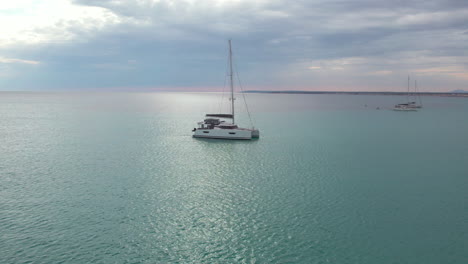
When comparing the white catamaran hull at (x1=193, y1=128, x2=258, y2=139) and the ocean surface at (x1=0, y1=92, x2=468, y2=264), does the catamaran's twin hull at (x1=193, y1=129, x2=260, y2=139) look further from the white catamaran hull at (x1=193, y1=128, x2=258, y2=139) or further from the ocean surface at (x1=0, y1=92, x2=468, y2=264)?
the ocean surface at (x1=0, y1=92, x2=468, y2=264)

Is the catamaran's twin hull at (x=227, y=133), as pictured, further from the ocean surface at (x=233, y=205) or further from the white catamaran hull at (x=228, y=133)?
the ocean surface at (x=233, y=205)

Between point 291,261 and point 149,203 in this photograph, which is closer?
point 291,261

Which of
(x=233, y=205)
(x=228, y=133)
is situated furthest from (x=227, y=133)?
(x=233, y=205)

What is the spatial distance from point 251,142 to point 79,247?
36.1 m

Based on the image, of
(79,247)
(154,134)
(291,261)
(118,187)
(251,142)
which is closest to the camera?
(291,261)

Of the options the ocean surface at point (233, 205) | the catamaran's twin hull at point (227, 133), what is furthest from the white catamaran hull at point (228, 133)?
the ocean surface at point (233, 205)

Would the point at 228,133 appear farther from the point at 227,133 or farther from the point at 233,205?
the point at 233,205

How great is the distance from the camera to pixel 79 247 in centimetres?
1702

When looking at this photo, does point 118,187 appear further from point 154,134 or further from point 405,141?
point 405,141

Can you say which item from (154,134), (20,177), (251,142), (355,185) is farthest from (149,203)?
(154,134)

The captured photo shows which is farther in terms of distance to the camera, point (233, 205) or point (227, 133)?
point (227, 133)

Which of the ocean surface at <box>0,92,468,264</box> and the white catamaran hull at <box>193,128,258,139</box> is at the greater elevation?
the white catamaran hull at <box>193,128,258,139</box>

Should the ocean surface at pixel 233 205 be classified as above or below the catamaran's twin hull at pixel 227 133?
below

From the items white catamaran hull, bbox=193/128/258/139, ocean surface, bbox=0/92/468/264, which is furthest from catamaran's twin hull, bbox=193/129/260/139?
ocean surface, bbox=0/92/468/264
